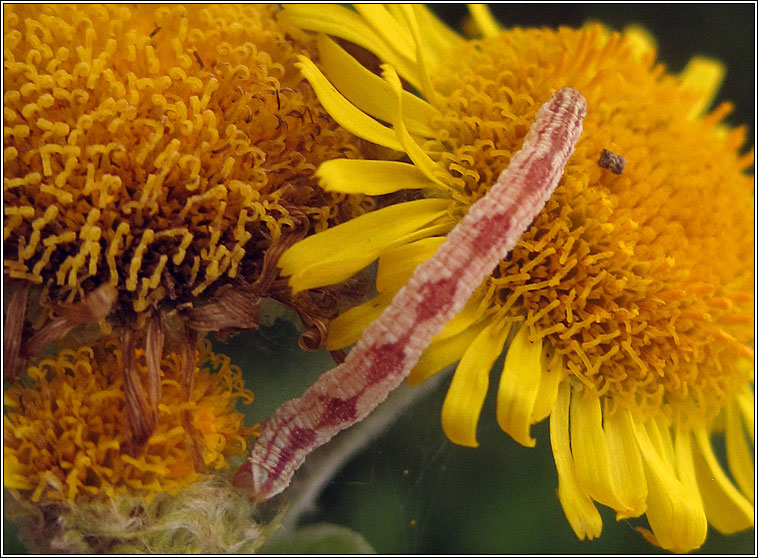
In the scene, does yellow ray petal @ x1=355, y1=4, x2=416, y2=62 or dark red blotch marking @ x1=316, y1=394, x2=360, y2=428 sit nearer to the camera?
dark red blotch marking @ x1=316, y1=394, x2=360, y2=428

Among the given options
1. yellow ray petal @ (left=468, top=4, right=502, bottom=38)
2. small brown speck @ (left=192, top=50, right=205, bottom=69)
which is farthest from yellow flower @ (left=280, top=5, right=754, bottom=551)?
yellow ray petal @ (left=468, top=4, right=502, bottom=38)

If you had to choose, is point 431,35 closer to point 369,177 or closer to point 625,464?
point 369,177

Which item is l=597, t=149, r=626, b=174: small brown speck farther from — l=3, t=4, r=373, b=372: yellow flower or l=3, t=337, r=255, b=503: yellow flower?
l=3, t=337, r=255, b=503: yellow flower

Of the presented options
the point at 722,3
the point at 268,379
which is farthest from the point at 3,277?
the point at 722,3

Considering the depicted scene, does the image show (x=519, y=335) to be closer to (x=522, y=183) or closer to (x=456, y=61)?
(x=522, y=183)

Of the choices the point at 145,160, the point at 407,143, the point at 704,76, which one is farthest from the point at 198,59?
the point at 704,76

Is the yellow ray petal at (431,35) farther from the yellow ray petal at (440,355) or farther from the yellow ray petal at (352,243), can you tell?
the yellow ray petal at (440,355)
